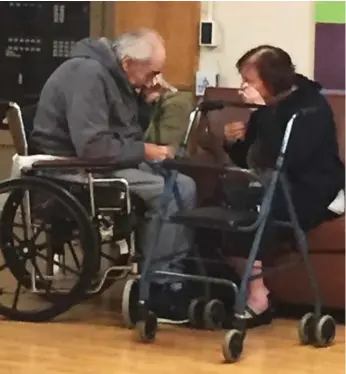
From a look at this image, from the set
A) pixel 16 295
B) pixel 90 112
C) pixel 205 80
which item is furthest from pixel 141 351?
pixel 205 80

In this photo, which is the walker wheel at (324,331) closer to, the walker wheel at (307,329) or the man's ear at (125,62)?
the walker wheel at (307,329)

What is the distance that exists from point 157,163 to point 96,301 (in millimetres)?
934

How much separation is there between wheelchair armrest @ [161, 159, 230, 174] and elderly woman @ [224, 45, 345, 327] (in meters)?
0.36

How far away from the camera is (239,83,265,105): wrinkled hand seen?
3484 mm

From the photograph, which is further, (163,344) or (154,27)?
(154,27)

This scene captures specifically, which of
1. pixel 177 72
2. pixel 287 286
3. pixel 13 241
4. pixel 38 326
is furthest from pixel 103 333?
pixel 177 72

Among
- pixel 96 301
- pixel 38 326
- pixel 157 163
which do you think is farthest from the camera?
pixel 96 301

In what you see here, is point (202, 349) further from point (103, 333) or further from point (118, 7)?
point (118, 7)

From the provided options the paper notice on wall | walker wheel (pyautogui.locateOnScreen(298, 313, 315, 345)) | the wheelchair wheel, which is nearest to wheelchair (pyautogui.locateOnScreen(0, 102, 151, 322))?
the wheelchair wheel

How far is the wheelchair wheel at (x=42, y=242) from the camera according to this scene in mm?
3369

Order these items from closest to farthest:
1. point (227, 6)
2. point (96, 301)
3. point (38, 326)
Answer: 1. point (38, 326)
2. point (96, 301)
3. point (227, 6)

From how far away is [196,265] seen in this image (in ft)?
12.0

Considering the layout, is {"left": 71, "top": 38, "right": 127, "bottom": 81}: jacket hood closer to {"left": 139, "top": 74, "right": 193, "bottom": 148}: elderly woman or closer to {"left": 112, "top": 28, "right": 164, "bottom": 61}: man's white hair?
{"left": 112, "top": 28, "right": 164, "bottom": 61}: man's white hair

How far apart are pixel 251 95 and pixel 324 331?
89cm
